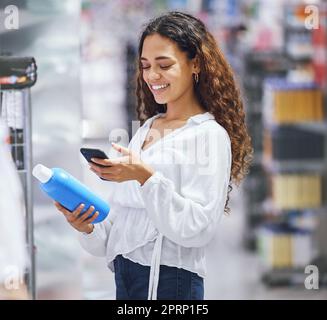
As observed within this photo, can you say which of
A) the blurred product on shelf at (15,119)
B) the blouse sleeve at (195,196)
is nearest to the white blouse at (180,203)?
the blouse sleeve at (195,196)

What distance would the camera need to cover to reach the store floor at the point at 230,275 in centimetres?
231

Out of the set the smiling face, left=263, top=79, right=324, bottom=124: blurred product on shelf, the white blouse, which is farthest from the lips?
left=263, top=79, right=324, bottom=124: blurred product on shelf

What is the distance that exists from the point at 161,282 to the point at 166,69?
1.84 feet

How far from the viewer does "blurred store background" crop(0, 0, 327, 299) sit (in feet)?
7.48

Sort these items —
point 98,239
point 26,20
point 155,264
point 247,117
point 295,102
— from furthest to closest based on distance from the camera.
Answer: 1. point 247,117
2. point 295,102
3. point 26,20
4. point 98,239
5. point 155,264

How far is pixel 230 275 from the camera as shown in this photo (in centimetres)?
453

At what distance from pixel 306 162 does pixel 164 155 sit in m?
2.68

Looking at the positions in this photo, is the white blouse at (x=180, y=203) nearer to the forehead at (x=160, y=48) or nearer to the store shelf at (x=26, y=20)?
the forehead at (x=160, y=48)

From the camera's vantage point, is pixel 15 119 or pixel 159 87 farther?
pixel 15 119

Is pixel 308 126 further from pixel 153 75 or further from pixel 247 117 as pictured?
pixel 153 75

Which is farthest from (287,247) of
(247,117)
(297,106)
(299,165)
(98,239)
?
(98,239)

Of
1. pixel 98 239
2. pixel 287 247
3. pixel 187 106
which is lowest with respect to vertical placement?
pixel 287 247

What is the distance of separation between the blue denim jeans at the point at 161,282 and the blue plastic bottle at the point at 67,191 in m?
0.16
